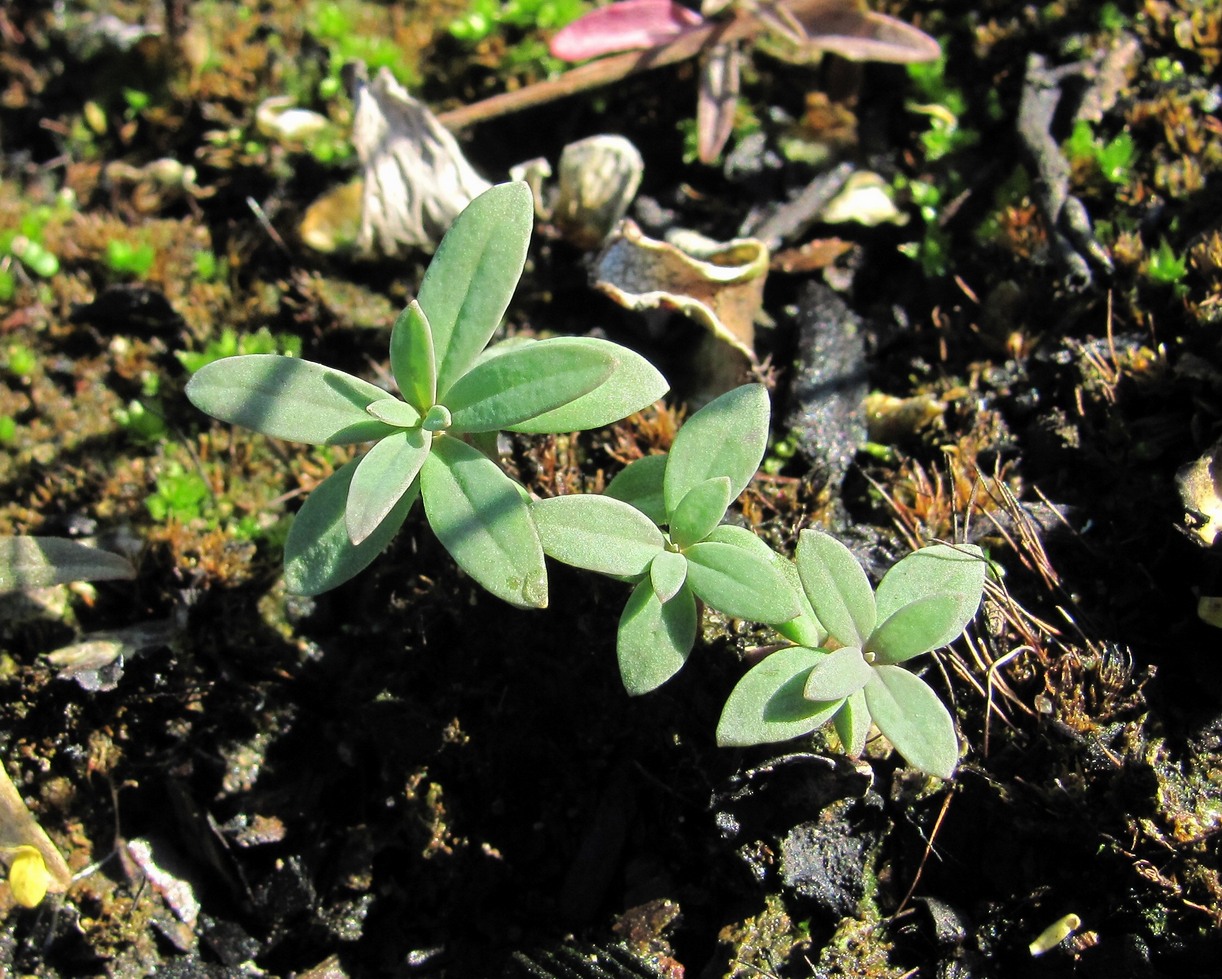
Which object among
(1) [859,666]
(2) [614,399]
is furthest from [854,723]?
(2) [614,399]

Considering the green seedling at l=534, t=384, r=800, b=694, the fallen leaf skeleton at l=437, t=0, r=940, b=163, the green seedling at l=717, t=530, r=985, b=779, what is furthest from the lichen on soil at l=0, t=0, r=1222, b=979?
the green seedling at l=534, t=384, r=800, b=694

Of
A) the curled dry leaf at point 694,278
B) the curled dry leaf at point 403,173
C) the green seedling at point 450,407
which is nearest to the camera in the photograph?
the green seedling at point 450,407

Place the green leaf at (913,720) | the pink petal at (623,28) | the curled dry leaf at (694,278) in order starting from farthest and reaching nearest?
the pink petal at (623,28) < the curled dry leaf at (694,278) < the green leaf at (913,720)

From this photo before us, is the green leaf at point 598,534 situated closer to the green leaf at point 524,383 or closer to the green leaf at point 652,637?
the green leaf at point 652,637

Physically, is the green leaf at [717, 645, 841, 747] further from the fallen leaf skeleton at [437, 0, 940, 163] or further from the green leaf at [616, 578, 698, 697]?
the fallen leaf skeleton at [437, 0, 940, 163]

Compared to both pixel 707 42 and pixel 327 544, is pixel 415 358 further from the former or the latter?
pixel 707 42

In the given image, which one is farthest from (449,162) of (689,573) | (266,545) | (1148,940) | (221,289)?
(1148,940)

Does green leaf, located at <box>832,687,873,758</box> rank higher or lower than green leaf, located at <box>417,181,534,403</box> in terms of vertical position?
lower

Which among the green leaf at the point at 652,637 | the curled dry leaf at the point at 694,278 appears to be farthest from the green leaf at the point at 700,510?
the curled dry leaf at the point at 694,278
